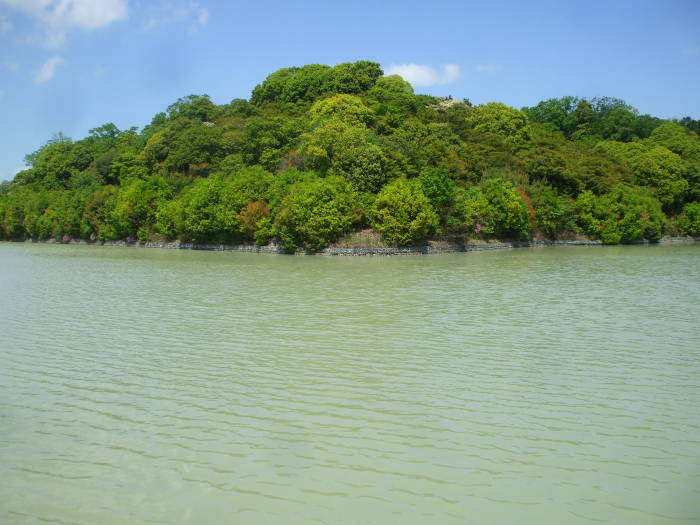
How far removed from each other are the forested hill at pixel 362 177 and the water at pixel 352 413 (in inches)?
963

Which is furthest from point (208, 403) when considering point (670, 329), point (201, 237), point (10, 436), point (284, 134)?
point (284, 134)

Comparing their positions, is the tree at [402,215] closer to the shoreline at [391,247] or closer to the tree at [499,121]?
the shoreline at [391,247]

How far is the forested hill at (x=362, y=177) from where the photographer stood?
38.8m

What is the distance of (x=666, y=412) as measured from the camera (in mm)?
6863

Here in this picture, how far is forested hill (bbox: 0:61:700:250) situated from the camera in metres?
38.8

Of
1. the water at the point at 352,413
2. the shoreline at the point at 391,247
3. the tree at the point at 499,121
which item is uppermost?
the tree at the point at 499,121

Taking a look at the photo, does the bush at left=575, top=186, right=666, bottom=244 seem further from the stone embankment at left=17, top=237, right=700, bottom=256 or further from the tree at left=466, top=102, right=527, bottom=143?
the tree at left=466, top=102, right=527, bottom=143

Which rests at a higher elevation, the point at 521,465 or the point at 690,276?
the point at 690,276

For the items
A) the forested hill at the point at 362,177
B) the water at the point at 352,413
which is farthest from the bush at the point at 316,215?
the water at the point at 352,413

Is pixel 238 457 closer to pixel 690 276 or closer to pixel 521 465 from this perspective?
pixel 521 465

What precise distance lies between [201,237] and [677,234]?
44424 mm

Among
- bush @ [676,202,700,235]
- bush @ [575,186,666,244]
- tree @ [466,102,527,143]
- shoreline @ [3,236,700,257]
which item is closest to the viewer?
shoreline @ [3,236,700,257]

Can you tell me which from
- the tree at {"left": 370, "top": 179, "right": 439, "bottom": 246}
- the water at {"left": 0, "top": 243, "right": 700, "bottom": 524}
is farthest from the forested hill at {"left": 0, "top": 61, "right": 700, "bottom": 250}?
the water at {"left": 0, "top": 243, "right": 700, "bottom": 524}

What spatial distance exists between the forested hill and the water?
80.2 ft
